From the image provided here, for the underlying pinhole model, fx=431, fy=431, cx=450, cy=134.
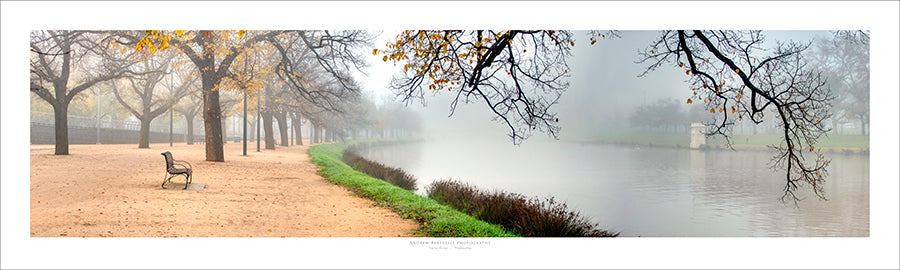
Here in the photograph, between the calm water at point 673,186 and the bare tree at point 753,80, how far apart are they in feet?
5.40

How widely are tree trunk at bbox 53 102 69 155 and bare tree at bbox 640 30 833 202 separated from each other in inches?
416

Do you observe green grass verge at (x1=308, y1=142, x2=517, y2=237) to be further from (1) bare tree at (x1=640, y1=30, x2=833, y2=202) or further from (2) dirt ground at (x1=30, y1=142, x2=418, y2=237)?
(1) bare tree at (x1=640, y1=30, x2=833, y2=202)

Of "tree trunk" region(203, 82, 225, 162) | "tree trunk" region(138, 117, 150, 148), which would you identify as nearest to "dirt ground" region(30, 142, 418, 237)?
"tree trunk" region(203, 82, 225, 162)

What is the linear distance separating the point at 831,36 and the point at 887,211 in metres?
2.34

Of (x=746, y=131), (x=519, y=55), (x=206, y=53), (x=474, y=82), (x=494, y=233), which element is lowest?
(x=494, y=233)

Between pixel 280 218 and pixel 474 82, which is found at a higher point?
pixel 474 82

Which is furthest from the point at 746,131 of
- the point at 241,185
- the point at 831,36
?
the point at 241,185

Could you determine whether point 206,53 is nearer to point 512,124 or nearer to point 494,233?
point 512,124

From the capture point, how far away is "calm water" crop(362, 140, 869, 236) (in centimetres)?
670

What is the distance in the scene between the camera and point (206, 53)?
10391 millimetres

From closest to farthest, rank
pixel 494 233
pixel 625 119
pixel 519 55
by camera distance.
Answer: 1. pixel 494 233
2. pixel 519 55
3. pixel 625 119

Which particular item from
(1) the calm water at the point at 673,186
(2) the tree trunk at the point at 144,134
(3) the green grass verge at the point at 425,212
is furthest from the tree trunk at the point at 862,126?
(2) the tree trunk at the point at 144,134

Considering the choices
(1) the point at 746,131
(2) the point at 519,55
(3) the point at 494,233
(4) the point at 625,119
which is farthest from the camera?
(4) the point at 625,119

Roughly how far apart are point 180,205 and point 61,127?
6.15 meters
